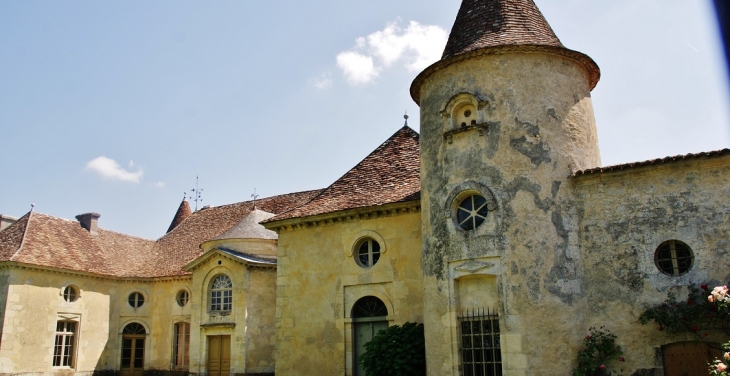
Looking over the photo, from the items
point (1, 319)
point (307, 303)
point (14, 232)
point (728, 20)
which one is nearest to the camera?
point (728, 20)

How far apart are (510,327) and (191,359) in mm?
14703

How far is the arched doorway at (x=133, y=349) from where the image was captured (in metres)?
26.2

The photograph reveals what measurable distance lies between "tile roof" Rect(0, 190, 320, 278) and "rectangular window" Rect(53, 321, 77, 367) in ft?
7.58

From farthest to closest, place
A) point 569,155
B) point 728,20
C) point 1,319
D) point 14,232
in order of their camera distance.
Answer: point 14,232
point 1,319
point 569,155
point 728,20

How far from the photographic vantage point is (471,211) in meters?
12.8

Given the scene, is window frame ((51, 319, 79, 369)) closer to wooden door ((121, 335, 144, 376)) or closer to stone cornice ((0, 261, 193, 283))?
stone cornice ((0, 261, 193, 283))

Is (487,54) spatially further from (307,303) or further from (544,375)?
(307,303)

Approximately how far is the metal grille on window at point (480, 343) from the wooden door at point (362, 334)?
346 centimetres

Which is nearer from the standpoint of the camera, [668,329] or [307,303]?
[668,329]

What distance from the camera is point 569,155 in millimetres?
12664

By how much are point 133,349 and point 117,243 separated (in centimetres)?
517

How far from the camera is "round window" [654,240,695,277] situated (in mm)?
11188

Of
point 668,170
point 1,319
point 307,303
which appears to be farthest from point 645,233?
point 1,319

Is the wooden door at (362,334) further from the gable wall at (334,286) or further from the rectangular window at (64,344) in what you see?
the rectangular window at (64,344)
